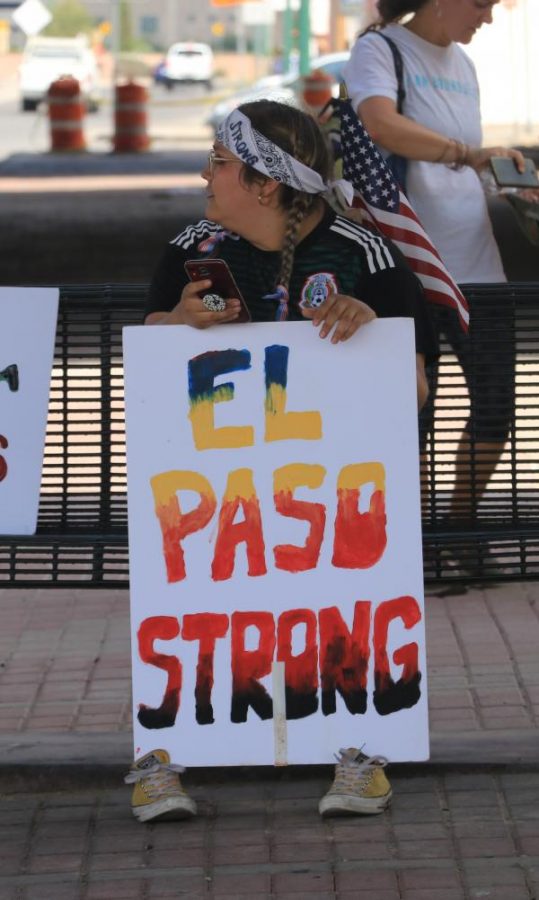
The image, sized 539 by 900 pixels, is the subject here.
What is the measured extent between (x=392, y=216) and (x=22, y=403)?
0.89 m

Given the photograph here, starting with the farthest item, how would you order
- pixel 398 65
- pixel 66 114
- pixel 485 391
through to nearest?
1. pixel 66 114
2. pixel 398 65
3. pixel 485 391

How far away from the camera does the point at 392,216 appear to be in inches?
145

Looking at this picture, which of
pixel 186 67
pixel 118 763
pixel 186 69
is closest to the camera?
pixel 118 763

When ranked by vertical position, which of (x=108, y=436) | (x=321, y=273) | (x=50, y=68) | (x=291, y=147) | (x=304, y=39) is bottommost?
(x=108, y=436)

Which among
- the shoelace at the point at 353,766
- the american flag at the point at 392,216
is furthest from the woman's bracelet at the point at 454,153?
the shoelace at the point at 353,766

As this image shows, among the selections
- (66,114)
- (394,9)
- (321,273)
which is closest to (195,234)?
(321,273)

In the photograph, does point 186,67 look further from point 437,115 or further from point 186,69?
point 437,115

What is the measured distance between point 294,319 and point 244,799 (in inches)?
43.5

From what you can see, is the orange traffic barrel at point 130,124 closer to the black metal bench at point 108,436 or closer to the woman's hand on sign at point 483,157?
the woman's hand on sign at point 483,157

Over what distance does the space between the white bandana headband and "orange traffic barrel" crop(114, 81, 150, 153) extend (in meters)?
19.5

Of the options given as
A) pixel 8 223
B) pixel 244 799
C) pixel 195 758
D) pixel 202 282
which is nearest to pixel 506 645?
pixel 244 799

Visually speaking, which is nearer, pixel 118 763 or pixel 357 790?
pixel 357 790

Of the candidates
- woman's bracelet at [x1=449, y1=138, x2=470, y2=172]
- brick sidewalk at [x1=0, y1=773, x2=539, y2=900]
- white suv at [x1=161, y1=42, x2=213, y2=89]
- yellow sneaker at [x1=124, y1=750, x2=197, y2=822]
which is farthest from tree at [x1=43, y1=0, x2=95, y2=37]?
yellow sneaker at [x1=124, y1=750, x2=197, y2=822]

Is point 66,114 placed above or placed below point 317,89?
below
